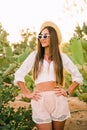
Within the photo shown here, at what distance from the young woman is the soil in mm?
2391

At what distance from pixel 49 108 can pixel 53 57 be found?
1.44 feet

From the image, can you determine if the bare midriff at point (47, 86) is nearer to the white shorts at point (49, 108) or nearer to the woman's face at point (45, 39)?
the white shorts at point (49, 108)

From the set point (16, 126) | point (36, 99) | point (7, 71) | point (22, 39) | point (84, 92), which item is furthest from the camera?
point (22, 39)

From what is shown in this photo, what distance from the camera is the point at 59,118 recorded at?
3.79 meters

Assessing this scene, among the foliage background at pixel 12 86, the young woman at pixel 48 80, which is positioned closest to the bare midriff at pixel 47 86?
the young woman at pixel 48 80

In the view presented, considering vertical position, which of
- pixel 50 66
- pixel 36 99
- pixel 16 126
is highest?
pixel 50 66

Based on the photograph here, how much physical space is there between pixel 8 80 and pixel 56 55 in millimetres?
1706

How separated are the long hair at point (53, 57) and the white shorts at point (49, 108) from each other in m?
→ 0.17

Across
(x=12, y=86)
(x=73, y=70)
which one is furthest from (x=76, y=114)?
(x=73, y=70)

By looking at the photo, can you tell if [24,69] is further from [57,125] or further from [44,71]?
[57,125]

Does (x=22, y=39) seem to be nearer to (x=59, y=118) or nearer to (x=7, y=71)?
(x=7, y=71)

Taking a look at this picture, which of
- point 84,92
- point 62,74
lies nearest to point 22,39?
point 84,92

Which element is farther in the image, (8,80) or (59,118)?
(8,80)

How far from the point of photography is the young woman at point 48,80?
147 inches
